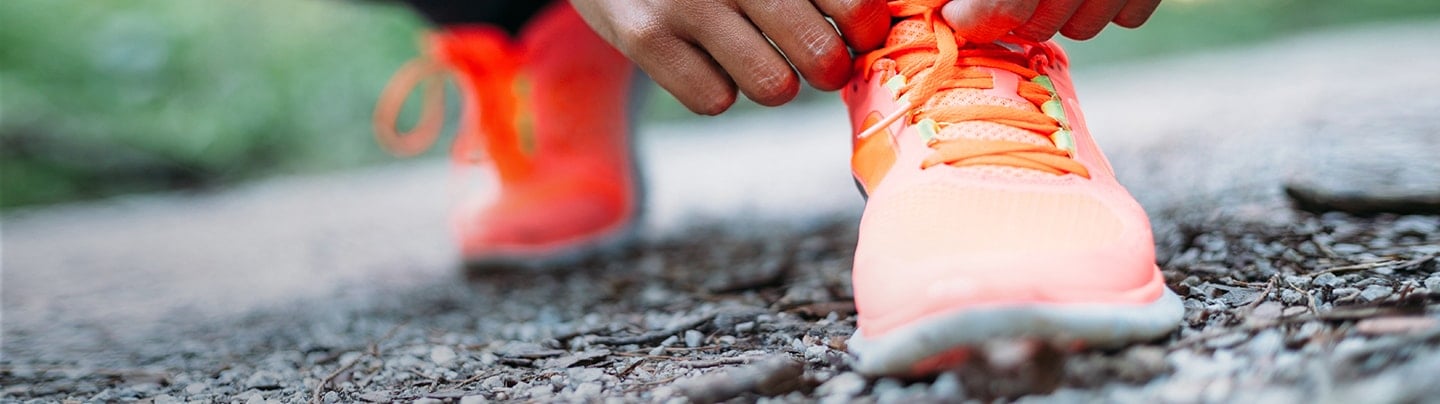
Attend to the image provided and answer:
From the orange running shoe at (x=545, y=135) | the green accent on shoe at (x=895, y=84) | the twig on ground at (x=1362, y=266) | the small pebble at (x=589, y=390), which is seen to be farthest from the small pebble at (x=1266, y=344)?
the orange running shoe at (x=545, y=135)

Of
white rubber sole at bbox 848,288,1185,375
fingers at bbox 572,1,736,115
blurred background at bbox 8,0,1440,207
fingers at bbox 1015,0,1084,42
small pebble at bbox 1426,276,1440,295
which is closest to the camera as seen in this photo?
white rubber sole at bbox 848,288,1185,375

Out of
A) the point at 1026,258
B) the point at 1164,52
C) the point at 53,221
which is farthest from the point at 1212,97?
the point at 53,221

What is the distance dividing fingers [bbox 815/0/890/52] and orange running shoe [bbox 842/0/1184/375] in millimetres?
15

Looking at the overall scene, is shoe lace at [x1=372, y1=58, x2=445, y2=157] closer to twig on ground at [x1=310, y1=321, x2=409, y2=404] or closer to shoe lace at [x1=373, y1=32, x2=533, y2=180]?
shoe lace at [x1=373, y1=32, x2=533, y2=180]

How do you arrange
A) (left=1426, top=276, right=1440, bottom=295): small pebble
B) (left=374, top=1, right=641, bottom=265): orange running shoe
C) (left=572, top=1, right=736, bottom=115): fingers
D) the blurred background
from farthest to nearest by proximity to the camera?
the blurred background → (left=374, top=1, right=641, bottom=265): orange running shoe → (left=572, top=1, right=736, bottom=115): fingers → (left=1426, top=276, right=1440, bottom=295): small pebble

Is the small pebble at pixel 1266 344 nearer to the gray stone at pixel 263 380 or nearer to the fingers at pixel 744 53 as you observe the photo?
the fingers at pixel 744 53

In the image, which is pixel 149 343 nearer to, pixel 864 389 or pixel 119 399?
pixel 119 399

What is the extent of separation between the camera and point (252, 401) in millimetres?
832

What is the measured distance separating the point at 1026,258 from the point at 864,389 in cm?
13

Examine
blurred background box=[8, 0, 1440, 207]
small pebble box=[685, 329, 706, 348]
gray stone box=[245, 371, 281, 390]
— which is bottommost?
small pebble box=[685, 329, 706, 348]

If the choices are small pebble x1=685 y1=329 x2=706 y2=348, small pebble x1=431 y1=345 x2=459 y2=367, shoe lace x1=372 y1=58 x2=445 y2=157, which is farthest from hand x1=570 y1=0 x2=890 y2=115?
shoe lace x1=372 y1=58 x2=445 y2=157

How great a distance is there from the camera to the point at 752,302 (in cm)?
104

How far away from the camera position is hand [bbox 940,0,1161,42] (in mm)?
799

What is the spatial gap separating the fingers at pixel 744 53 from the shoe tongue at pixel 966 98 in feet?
0.33
